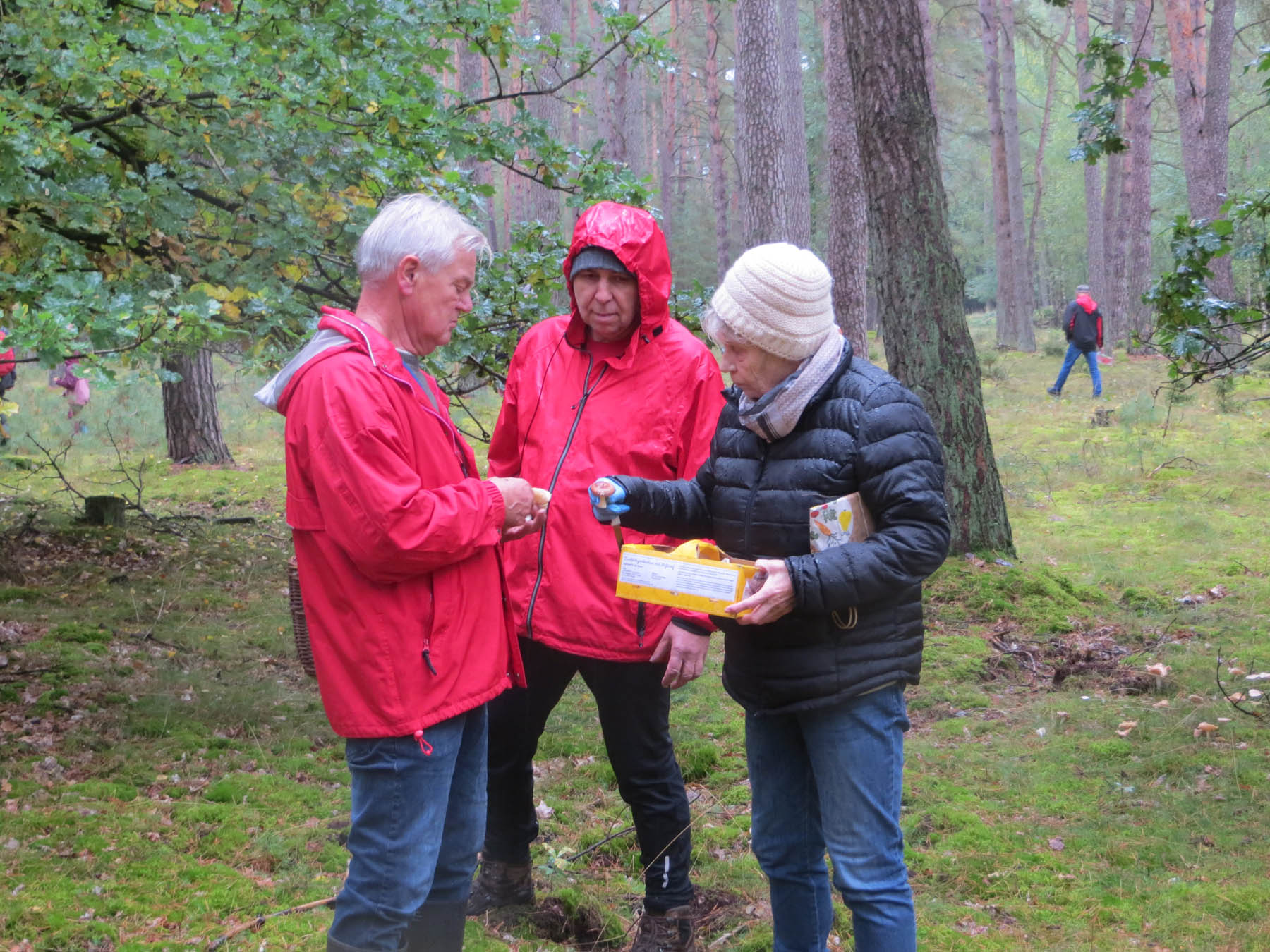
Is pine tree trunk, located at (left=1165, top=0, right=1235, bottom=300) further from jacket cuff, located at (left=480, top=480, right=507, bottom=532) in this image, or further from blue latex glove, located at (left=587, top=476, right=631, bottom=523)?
jacket cuff, located at (left=480, top=480, right=507, bottom=532)

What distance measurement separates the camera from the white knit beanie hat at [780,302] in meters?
2.39

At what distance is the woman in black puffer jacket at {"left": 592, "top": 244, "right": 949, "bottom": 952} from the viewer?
228 cm

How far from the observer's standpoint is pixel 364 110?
15.9 ft

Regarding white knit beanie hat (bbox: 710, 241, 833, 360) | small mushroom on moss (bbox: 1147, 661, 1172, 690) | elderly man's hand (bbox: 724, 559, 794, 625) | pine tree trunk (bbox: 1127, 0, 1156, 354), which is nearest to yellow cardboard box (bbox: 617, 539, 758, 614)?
elderly man's hand (bbox: 724, 559, 794, 625)

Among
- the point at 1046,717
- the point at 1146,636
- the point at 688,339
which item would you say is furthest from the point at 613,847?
the point at 1146,636

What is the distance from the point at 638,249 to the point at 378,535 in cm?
127

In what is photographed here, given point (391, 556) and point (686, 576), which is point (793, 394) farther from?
point (391, 556)

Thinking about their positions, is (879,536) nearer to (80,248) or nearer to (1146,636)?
(80,248)

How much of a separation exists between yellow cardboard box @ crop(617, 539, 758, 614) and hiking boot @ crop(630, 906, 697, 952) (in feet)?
3.97

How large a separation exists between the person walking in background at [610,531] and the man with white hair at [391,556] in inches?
22.2

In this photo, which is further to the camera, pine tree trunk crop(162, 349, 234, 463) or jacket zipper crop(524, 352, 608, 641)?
pine tree trunk crop(162, 349, 234, 463)

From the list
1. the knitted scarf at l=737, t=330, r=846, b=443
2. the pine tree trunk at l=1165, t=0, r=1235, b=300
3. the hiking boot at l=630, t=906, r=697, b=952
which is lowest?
the hiking boot at l=630, t=906, r=697, b=952

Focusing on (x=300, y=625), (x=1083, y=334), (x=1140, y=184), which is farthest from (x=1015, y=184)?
(x=300, y=625)

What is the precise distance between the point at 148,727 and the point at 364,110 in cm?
292
